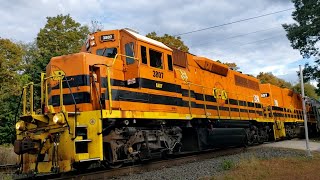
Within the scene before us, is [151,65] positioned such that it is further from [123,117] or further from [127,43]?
[123,117]

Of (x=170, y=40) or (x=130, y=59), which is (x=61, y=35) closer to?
(x=170, y=40)

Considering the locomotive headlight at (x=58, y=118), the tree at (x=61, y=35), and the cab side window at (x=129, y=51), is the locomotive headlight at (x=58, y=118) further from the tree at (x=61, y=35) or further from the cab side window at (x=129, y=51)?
the tree at (x=61, y=35)

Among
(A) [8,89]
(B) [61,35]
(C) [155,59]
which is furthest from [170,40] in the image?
(C) [155,59]

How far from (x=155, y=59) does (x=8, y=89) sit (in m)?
19.3

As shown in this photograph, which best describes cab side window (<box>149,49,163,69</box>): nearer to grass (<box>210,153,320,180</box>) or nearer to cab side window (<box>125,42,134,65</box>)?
cab side window (<box>125,42,134,65</box>)

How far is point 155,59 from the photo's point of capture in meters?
10.8

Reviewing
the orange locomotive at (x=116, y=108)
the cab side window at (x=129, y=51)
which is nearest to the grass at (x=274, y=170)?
the orange locomotive at (x=116, y=108)

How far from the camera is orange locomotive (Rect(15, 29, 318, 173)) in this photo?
831cm

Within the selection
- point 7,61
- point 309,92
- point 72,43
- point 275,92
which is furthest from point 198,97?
point 309,92

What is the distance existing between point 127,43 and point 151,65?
98 cm

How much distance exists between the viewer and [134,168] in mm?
9328

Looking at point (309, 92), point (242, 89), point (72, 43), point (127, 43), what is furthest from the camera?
point (309, 92)

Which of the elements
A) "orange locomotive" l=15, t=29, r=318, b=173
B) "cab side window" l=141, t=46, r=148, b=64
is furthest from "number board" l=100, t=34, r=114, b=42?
"cab side window" l=141, t=46, r=148, b=64

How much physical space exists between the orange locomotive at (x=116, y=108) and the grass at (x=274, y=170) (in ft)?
8.36
